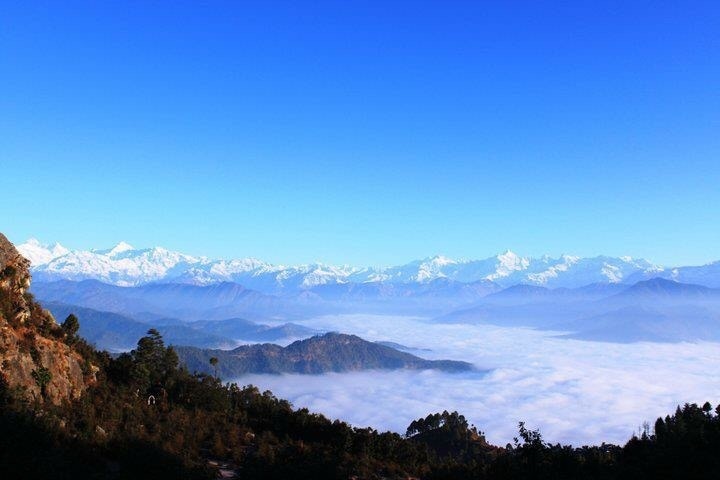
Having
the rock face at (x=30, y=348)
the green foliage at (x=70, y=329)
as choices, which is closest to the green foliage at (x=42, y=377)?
the rock face at (x=30, y=348)

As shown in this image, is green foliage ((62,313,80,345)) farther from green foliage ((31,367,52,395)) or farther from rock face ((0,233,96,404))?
green foliage ((31,367,52,395))

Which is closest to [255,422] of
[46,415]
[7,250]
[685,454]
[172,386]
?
[172,386]

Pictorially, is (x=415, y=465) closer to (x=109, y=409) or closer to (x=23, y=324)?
(x=109, y=409)

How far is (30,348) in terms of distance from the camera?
40.3 meters

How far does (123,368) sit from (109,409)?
12707mm

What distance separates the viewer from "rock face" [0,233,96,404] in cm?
3800

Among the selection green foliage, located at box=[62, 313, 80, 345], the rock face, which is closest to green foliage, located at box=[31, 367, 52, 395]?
the rock face

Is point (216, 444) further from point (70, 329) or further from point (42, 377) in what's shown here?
point (70, 329)

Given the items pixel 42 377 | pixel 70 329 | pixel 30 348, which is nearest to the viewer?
pixel 42 377

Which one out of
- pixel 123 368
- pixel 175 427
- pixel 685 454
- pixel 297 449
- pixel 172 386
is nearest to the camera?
pixel 685 454

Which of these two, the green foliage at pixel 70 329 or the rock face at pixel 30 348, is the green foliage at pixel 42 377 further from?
the green foliage at pixel 70 329

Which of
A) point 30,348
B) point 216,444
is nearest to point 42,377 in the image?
point 30,348

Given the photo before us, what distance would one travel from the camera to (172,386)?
192ft

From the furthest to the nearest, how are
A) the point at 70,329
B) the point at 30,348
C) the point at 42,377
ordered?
the point at 70,329, the point at 30,348, the point at 42,377
